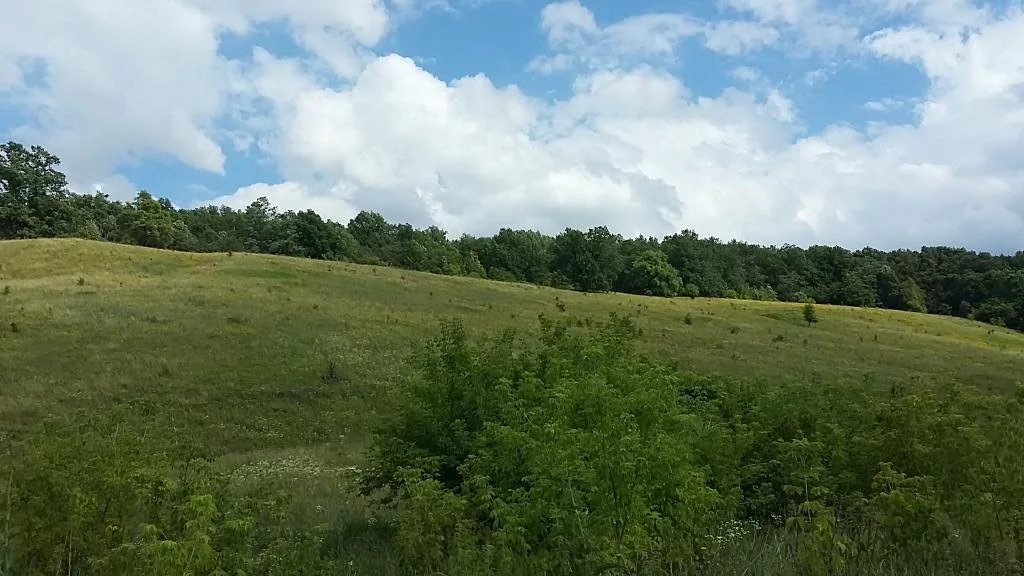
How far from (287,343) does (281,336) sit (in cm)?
119

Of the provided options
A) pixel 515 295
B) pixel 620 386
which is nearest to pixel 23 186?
pixel 515 295

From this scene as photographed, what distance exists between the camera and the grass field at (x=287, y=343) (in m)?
23.7

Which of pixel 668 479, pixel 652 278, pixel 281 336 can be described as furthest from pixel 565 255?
pixel 668 479

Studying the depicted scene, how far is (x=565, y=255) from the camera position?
114 meters

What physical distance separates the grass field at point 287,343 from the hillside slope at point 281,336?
0.42 ft

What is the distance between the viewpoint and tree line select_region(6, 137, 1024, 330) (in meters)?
82.6

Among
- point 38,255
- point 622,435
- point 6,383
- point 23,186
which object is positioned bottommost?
point 6,383

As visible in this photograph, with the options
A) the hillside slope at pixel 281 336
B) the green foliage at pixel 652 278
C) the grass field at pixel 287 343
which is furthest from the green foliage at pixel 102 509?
the green foliage at pixel 652 278

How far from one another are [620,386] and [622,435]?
297 cm

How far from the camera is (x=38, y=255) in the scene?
175 ft

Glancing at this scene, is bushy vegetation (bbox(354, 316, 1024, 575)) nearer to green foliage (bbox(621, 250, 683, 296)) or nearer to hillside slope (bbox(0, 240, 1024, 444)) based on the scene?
hillside slope (bbox(0, 240, 1024, 444))

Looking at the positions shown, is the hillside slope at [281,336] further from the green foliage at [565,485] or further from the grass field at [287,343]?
the green foliage at [565,485]

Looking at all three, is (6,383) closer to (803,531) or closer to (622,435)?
(622,435)

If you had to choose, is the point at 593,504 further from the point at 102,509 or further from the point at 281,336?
the point at 281,336
